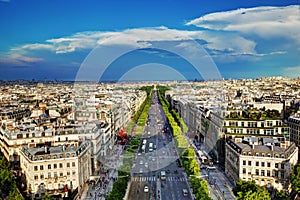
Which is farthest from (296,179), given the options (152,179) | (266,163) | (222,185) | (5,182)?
(5,182)

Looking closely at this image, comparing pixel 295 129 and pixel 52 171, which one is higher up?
pixel 295 129

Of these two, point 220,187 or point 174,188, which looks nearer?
point 174,188

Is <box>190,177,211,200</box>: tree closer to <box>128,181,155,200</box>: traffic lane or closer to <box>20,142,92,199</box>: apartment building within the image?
<box>128,181,155,200</box>: traffic lane

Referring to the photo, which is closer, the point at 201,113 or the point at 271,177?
the point at 271,177

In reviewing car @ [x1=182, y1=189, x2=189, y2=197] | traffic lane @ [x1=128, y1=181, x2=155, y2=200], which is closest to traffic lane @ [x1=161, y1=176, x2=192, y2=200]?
car @ [x1=182, y1=189, x2=189, y2=197]

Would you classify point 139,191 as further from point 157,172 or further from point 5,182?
point 5,182

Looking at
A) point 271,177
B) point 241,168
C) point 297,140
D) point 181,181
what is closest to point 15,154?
point 181,181

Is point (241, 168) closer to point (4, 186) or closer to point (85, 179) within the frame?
point (85, 179)
